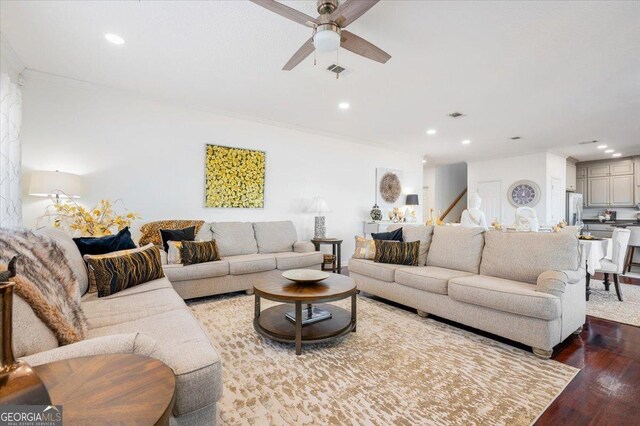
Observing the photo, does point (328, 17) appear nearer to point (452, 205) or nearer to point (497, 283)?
point (497, 283)

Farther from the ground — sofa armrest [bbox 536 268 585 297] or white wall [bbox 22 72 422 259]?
white wall [bbox 22 72 422 259]

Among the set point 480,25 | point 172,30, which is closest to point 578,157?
point 480,25

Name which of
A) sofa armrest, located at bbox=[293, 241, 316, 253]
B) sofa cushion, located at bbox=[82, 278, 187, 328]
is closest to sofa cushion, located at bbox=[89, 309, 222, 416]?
sofa cushion, located at bbox=[82, 278, 187, 328]

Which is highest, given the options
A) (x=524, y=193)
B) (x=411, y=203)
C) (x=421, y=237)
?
(x=524, y=193)

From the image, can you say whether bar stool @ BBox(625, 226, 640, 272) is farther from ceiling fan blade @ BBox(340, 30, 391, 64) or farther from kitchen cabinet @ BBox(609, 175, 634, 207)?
ceiling fan blade @ BBox(340, 30, 391, 64)

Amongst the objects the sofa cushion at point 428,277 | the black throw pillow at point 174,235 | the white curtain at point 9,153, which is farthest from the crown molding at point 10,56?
the sofa cushion at point 428,277

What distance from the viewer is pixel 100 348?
103 centimetres

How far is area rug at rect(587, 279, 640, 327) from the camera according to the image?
303 cm

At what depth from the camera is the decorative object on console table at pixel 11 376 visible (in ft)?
2.07

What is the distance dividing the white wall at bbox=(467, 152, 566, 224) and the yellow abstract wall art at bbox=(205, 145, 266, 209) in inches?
244

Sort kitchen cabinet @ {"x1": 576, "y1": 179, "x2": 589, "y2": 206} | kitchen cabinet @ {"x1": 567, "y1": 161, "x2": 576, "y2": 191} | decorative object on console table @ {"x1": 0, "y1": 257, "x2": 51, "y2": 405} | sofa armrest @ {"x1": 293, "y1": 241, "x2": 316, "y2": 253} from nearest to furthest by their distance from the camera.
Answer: decorative object on console table @ {"x1": 0, "y1": 257, "x2": 51, "y2": 405}, sofa armrest @ {"x1": 293, "y1": 241, "x2": 316, "y2": 253}, kitchen cabinet @ {"x1": 567, "y1": 161, "x2": 576, "y2": 191}, kitchen cabinet @ {"x1": 576, "y1": 179, "x2": 589, "y2": 206}

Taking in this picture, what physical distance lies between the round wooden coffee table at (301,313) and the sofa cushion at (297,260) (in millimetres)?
1213

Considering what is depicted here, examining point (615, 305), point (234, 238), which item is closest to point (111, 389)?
point (234, 238)

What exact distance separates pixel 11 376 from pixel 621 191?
35.4 ft
